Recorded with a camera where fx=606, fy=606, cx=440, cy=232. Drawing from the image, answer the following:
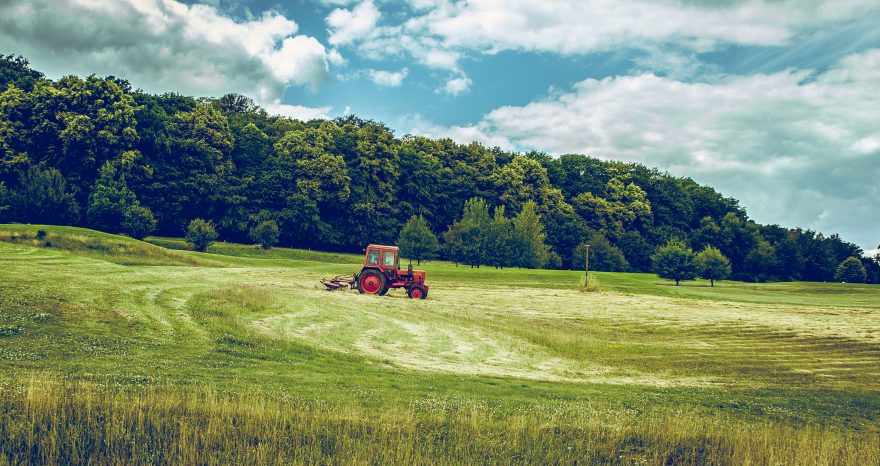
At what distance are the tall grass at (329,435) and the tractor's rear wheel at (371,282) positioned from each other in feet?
84.7

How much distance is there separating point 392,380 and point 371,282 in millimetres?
23053

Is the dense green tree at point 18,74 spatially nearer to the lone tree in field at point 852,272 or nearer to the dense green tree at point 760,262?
the dense green tree at point 760,262

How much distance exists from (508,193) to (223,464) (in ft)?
357

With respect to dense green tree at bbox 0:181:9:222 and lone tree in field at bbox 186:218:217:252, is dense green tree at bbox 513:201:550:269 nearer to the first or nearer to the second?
lone tree in field at bbox 186:218:217:252

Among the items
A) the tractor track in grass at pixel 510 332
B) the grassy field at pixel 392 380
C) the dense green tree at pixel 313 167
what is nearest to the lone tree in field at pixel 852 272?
the tractor track in grass at pixel 510 332

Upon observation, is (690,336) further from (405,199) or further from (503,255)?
(405,199)


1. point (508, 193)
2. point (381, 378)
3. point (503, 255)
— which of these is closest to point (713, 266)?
point (503, 255)

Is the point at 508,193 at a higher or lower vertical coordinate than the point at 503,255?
higher

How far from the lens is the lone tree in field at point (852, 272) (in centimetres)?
11731

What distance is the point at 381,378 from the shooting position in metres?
15.3

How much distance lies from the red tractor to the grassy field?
2.57 metres

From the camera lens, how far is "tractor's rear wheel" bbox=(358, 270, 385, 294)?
37.7 metres

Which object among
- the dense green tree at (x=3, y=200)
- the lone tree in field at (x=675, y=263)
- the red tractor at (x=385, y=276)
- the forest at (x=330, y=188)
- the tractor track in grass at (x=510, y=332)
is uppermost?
the forest at (x=330, y=188)

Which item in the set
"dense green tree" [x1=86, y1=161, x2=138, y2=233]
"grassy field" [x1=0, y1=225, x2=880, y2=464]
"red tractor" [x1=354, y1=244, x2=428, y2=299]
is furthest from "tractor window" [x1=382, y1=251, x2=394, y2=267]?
"dense green tree" [x1=86, y1=161, x2=138, y2=233]
